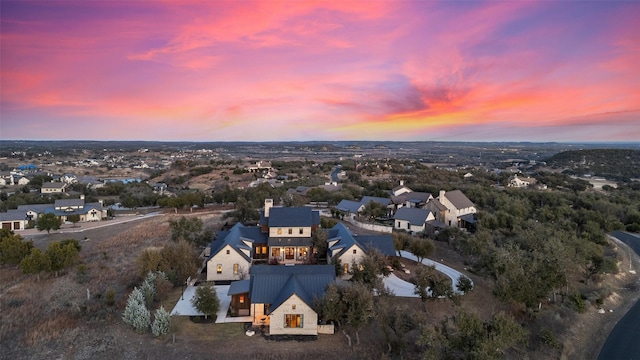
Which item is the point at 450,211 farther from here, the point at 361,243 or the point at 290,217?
the point at 290,217

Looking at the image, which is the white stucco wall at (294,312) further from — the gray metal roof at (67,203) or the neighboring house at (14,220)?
the gray metal roof at (67,203)

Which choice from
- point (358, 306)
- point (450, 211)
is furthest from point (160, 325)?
point (450, 211)

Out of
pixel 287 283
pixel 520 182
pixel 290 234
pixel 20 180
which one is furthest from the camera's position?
pixel 20 180

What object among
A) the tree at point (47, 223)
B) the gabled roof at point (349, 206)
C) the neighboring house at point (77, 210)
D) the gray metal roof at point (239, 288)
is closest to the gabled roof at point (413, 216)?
the gabled roof at point (349, 206)

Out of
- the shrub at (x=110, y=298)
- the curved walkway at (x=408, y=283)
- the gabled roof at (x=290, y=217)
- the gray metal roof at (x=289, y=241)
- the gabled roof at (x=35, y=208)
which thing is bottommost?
the curved walkway at (x=408, y=283)

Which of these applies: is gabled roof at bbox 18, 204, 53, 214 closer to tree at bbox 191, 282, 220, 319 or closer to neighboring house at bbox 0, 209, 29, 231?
neighboring house at bbox 0, 209, 29, 231
